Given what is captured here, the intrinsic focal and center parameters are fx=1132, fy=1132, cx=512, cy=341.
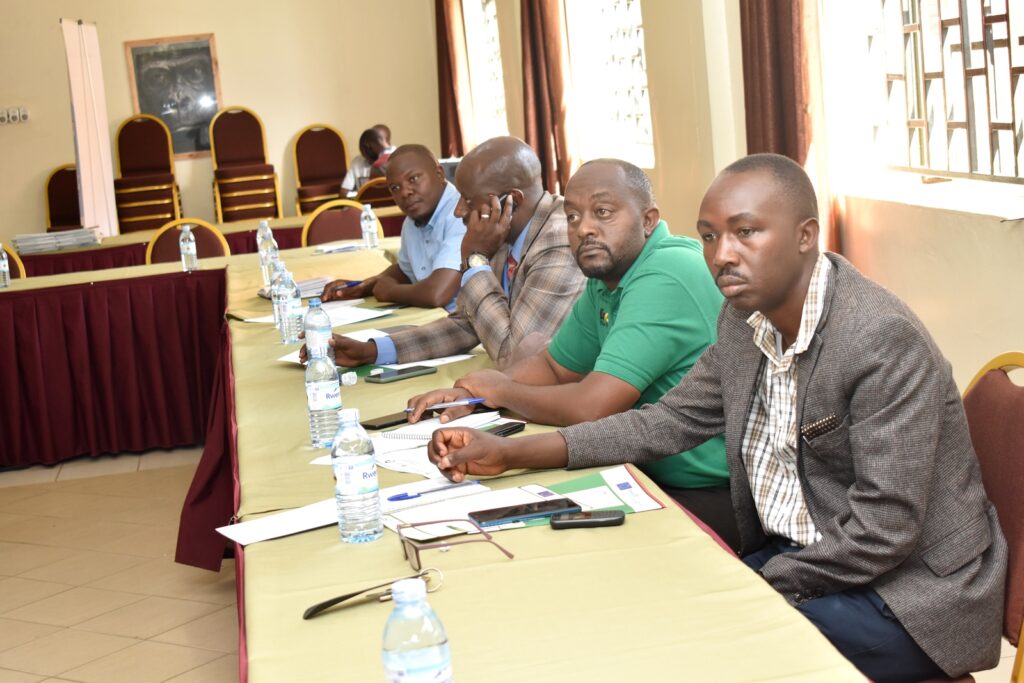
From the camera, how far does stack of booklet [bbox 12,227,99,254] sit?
682 centimetres

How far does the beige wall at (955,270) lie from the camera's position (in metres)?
3.06

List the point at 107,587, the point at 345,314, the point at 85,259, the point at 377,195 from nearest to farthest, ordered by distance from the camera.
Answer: the point at 107,587 < the point at 345,314 < the point at 85,259 < the point at 377,195

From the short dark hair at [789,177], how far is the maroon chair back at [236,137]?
949 centimetres

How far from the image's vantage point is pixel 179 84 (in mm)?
10758

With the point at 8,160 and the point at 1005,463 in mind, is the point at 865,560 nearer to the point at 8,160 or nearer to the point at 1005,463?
the point at 1005,463

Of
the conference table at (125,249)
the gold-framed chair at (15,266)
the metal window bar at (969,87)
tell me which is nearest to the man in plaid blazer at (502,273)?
the metal window bar at (969,87)

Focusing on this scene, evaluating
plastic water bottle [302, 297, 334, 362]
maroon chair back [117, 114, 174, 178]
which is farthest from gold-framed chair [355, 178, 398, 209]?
plastic water bottle [302, 297, 334, 362]

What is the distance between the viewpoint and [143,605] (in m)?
3.41

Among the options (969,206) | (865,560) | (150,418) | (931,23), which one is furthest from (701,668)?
(150,418)

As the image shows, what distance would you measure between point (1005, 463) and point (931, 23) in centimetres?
240

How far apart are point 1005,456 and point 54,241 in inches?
251

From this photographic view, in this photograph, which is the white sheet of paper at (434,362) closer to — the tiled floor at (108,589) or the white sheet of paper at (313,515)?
the tiled floor at (108,589)

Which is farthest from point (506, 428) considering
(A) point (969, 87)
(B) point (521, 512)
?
(A) point (969, 87)

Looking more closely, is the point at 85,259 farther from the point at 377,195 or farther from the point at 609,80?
the point at 609,80
